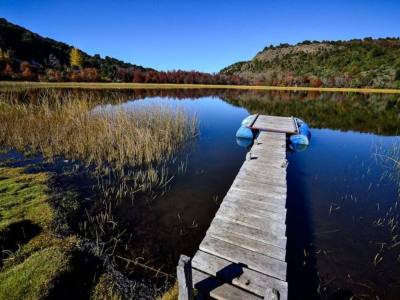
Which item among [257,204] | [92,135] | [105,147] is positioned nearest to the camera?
[257,204]

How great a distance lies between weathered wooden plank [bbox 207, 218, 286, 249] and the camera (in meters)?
3.17

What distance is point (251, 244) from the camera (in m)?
3.11

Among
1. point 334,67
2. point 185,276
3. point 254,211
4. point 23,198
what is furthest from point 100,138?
point 334,67

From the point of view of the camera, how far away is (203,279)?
2607 mm

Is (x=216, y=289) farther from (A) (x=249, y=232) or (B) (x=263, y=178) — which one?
(B) (x=263, y=178)

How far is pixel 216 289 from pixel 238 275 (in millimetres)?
294

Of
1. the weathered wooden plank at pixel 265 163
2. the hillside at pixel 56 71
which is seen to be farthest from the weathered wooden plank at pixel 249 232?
the hillside at pixel 56 71

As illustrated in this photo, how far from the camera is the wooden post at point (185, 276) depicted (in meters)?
2.00

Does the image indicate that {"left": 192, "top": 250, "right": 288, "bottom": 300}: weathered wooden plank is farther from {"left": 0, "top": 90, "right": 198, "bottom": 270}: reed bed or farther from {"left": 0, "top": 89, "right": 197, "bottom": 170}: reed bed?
{"left": 0, "top": 89, "right": 197, "bottom": 170}: reed bed

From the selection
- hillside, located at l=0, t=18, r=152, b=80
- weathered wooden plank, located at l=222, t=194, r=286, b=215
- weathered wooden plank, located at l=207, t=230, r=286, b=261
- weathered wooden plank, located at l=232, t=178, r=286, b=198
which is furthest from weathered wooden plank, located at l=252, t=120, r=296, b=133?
hillside, located at l=0, t=18, r=152, b=80

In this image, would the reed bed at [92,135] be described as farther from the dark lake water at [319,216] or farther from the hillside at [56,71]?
the hillside at [56,71]

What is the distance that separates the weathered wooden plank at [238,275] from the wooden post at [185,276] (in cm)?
51

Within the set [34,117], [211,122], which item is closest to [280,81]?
[211,122]

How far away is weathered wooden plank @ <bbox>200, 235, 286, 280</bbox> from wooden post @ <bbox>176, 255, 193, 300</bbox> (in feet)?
2.62
